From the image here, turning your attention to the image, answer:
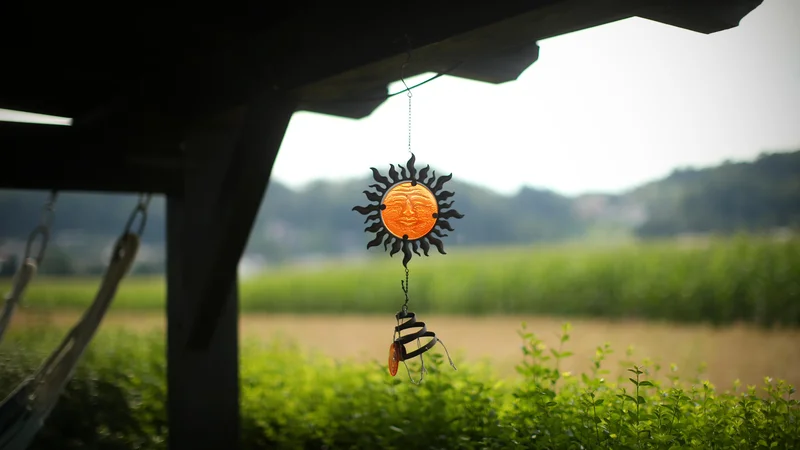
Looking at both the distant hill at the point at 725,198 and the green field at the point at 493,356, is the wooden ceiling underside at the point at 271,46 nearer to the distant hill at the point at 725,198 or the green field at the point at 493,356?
the green field at the point at 493,356

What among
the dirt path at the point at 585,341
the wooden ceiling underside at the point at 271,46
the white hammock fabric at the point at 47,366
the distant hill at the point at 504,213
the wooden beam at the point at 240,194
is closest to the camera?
the wooden ceiling underside at the point at 271,46

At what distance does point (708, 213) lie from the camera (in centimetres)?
931

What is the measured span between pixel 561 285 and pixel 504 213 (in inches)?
155

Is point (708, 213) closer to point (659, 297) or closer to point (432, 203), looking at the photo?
point (659, 297)

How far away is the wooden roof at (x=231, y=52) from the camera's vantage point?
1547mm

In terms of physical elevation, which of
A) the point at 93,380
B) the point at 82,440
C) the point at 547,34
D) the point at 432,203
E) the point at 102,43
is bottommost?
the point at 82,440

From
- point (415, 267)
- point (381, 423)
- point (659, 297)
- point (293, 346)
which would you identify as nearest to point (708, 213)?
point (659, 297)

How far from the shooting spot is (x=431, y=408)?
2.49m

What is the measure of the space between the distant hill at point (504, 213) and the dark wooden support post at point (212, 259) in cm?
538

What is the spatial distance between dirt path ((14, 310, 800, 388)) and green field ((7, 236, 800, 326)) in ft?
0.79

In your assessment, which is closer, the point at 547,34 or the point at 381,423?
the point at 547,34

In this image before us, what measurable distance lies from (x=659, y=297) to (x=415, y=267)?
16.6 ft

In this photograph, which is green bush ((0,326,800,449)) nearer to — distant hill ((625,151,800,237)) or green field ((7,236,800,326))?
distant hill ((625,151,800,237))

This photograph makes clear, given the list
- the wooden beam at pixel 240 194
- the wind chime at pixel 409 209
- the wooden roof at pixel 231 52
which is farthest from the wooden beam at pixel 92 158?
the wind chime at pixel 409 209
